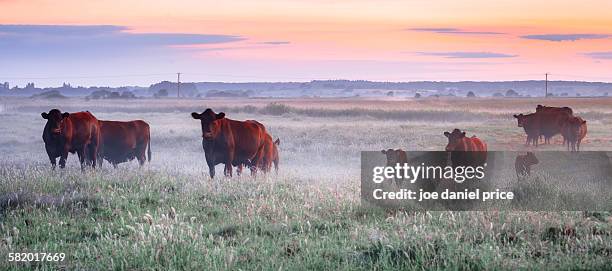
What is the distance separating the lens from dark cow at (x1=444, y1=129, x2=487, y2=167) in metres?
17.3

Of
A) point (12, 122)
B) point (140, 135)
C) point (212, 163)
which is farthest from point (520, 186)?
point (12, 122)

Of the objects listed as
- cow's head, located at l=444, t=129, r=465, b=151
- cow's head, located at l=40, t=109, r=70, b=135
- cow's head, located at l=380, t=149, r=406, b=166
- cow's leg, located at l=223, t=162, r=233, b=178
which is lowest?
cow's leg, located at l=223, t=162, r=233, b=178

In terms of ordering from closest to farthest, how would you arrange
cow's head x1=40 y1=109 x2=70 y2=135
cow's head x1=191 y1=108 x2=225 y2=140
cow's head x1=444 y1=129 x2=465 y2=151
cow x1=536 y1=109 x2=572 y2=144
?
1. cow's head x1=191 y1=108 x2=225 y2=140
2. cow's head x1=444 y1=129 x2=465 y2=151
3. cow's head x1=40 y1=109 x2=70 y2=135
4. cow x1=536 y1=109 x2=572 y2=144

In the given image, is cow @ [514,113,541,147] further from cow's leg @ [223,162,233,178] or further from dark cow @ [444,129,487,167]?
cow's leg @ [223,162,233,178]

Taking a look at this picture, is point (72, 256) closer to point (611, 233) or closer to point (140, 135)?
point (611, 233)

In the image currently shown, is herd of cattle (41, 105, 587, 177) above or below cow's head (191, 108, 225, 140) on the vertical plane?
below

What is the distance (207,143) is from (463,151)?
5725 mm

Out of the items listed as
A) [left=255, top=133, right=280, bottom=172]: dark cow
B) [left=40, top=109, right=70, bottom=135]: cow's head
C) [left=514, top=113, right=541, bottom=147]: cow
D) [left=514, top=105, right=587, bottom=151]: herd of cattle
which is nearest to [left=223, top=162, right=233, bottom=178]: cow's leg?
[left=255, top=133, right=280, bottom=172]: dark cow

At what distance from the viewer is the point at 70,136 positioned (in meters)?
19.5

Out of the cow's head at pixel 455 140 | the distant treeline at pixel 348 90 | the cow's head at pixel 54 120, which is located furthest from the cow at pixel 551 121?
the distant treeline at pixel 348 90

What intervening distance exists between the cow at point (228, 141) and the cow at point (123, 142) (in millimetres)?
4300

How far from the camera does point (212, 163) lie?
1752cm

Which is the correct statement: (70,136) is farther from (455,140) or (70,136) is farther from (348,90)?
(348,90)

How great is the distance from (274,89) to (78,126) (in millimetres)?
Result: 145726
